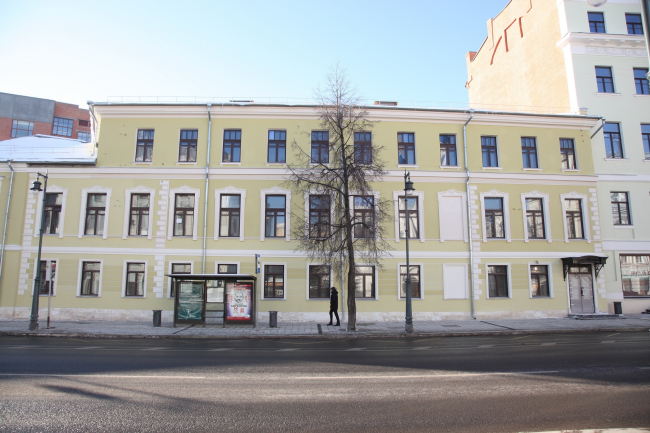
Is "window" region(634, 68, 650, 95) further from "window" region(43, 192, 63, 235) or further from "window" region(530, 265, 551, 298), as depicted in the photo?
"window" region(43, 192, 63, 235)

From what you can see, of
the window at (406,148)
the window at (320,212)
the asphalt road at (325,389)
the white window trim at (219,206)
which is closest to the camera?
the asphalt road at (325,389)

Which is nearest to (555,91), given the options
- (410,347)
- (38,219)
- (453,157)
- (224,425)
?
(453,157)

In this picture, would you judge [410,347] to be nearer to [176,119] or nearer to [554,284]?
[554,284]

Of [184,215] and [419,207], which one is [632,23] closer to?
[419,207]

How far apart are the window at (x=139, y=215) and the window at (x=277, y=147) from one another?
25.0 feet

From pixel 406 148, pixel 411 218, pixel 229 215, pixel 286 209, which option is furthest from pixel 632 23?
pixel 229 215

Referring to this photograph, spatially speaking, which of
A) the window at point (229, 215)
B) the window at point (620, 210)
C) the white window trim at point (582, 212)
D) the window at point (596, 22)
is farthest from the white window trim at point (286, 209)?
the window at point (596, 22)

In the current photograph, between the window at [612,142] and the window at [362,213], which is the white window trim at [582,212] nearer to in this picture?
the window at [612,142]

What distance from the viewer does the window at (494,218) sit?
22.7m

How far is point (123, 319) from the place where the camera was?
2075 centimetres

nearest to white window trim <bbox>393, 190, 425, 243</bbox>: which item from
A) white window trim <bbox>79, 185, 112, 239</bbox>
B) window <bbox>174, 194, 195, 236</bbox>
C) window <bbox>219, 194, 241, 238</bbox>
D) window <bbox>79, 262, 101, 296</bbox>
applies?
window <bbox>219, 194, 241, 238</bbox>

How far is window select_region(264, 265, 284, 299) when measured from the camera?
2125cm

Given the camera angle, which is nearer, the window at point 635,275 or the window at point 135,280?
the window at point 135,280

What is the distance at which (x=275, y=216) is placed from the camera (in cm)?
2203
